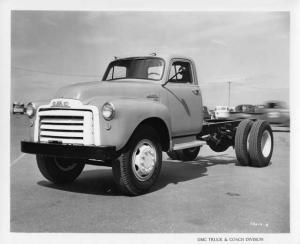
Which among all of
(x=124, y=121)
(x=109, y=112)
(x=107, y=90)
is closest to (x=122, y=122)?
(x=124, y=121)

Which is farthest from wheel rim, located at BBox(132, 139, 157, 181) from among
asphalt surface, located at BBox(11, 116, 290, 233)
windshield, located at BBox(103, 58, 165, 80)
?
windshield, located at BBox(103, 58, 165, 80)

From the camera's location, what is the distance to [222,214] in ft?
16.2

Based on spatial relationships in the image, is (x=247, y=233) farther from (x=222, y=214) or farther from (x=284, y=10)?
(x=284, y=10)


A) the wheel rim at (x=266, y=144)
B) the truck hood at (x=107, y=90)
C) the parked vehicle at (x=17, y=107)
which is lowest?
the wheel rim at (x=266, y=144)

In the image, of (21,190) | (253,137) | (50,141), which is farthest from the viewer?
(253,137)

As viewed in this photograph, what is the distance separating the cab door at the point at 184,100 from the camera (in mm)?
6602

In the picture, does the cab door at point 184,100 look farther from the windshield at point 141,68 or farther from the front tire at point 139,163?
the front tire at point 139,163

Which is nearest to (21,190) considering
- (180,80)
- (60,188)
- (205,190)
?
(60,188)

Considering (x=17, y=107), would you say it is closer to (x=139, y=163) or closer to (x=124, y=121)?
(x=124, y=121)

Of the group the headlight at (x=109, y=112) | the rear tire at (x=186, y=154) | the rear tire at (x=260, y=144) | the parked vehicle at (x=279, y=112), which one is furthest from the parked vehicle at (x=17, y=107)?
the rear tire at (x=260, y=144)

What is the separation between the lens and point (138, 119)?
5383 millimetres

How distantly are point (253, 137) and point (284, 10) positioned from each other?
289cm

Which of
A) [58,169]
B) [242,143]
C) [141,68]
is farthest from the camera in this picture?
[242,143]

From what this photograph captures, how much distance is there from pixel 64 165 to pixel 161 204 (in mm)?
1948
